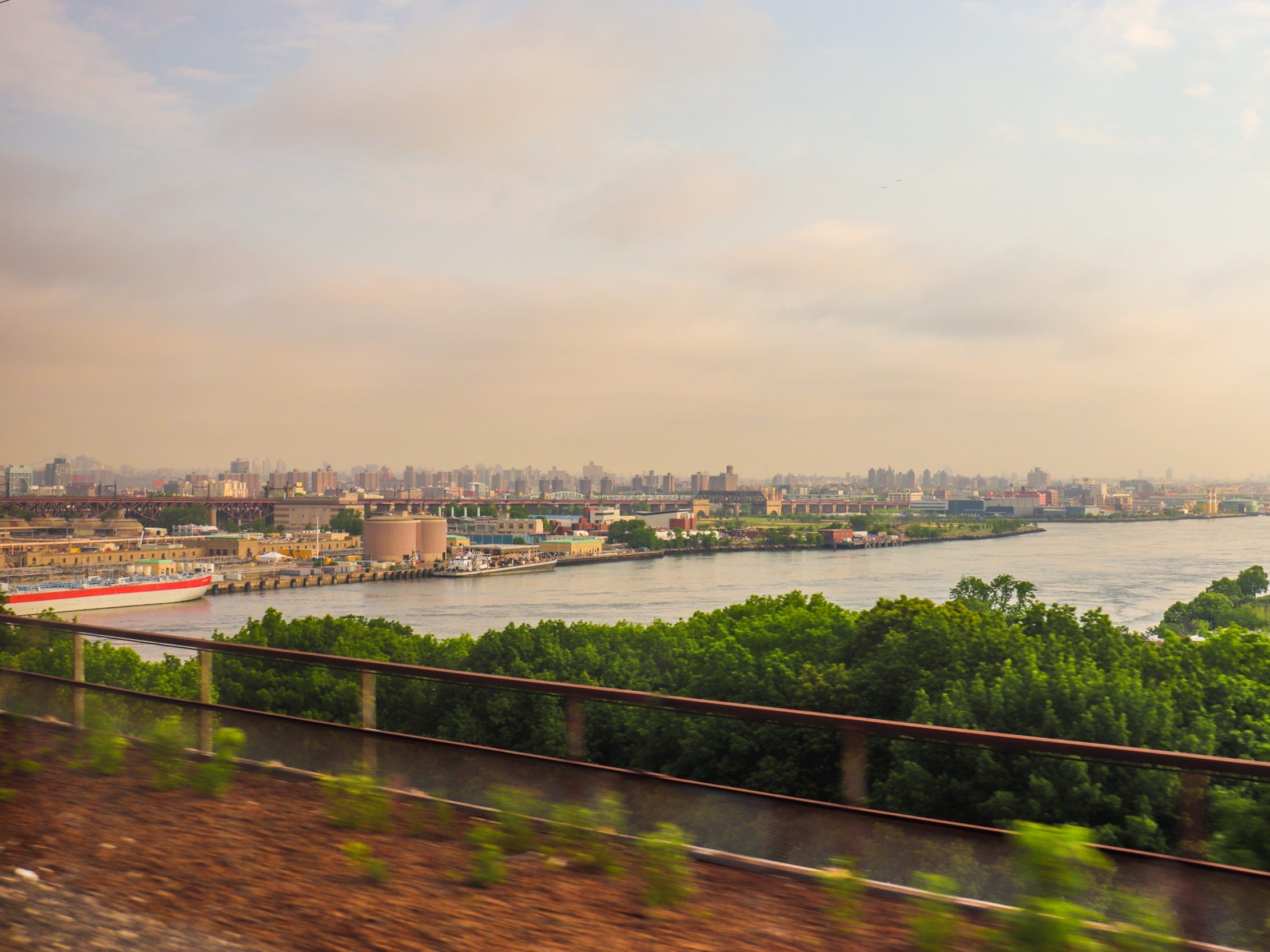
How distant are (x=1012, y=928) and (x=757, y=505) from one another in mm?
115964

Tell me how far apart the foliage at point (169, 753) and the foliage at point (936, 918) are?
7.01 ft

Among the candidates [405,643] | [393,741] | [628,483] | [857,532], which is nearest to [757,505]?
[857,532]

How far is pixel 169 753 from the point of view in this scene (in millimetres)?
3137

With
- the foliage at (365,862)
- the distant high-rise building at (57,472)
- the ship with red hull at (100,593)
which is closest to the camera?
the foliage at (365,862)

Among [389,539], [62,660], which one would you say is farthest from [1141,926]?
[389,539]

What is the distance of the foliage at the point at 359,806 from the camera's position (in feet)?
8.54

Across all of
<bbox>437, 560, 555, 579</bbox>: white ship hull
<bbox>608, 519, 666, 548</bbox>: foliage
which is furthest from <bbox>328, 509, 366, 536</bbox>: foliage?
<bbox>608, 519, 666, 548</bbox>: foliage

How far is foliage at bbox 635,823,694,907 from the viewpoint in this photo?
2146mm

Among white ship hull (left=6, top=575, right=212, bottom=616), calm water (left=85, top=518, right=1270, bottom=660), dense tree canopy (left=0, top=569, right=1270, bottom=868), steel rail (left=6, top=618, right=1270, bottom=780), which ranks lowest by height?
calm water (left=85, top=518, right=1270, bottom=660)

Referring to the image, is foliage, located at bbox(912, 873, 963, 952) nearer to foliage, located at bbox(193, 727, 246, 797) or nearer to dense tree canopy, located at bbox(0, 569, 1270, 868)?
dense tree canopy, located at bbox(0, 569, 1270, 868)

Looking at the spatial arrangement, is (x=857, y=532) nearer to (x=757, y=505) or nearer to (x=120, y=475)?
(x=757, y=505)

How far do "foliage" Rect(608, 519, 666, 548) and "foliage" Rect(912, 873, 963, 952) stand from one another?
6940 cm

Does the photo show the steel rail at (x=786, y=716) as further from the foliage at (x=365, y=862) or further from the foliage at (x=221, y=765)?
the foliage at (x=365, y=862)

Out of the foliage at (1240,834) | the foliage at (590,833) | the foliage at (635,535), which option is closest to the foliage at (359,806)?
the foliage at (590,833)
